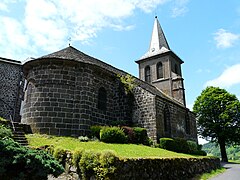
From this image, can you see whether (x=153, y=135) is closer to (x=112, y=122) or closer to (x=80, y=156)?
(x=112, y=122)

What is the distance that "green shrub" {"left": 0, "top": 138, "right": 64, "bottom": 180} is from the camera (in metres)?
5.95

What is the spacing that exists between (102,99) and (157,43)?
20.9 meters

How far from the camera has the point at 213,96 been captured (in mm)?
34438

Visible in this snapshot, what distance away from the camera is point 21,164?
6148mm

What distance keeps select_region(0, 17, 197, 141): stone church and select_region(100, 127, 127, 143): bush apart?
1.77 m

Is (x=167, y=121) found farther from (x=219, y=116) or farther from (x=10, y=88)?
(x=10, y=88)

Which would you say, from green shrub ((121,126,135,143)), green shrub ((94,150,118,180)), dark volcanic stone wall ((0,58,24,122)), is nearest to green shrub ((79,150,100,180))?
green shrub ((94,150,118,180))

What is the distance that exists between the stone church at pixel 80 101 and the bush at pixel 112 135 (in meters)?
1.77

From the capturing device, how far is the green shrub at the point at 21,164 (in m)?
5.95

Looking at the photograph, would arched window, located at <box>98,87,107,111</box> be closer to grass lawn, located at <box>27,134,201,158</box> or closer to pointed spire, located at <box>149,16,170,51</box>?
grass lawn, located at <box>27,134,201,158</box>

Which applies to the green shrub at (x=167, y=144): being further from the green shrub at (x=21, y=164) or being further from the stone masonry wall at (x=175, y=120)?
the green shrub at (x=21, y=164)

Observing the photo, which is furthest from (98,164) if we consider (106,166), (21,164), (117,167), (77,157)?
(21,164)

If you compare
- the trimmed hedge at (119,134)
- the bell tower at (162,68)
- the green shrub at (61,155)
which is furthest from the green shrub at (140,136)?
the bell tower at (162,68)

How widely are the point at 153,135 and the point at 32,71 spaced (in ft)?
35.1
